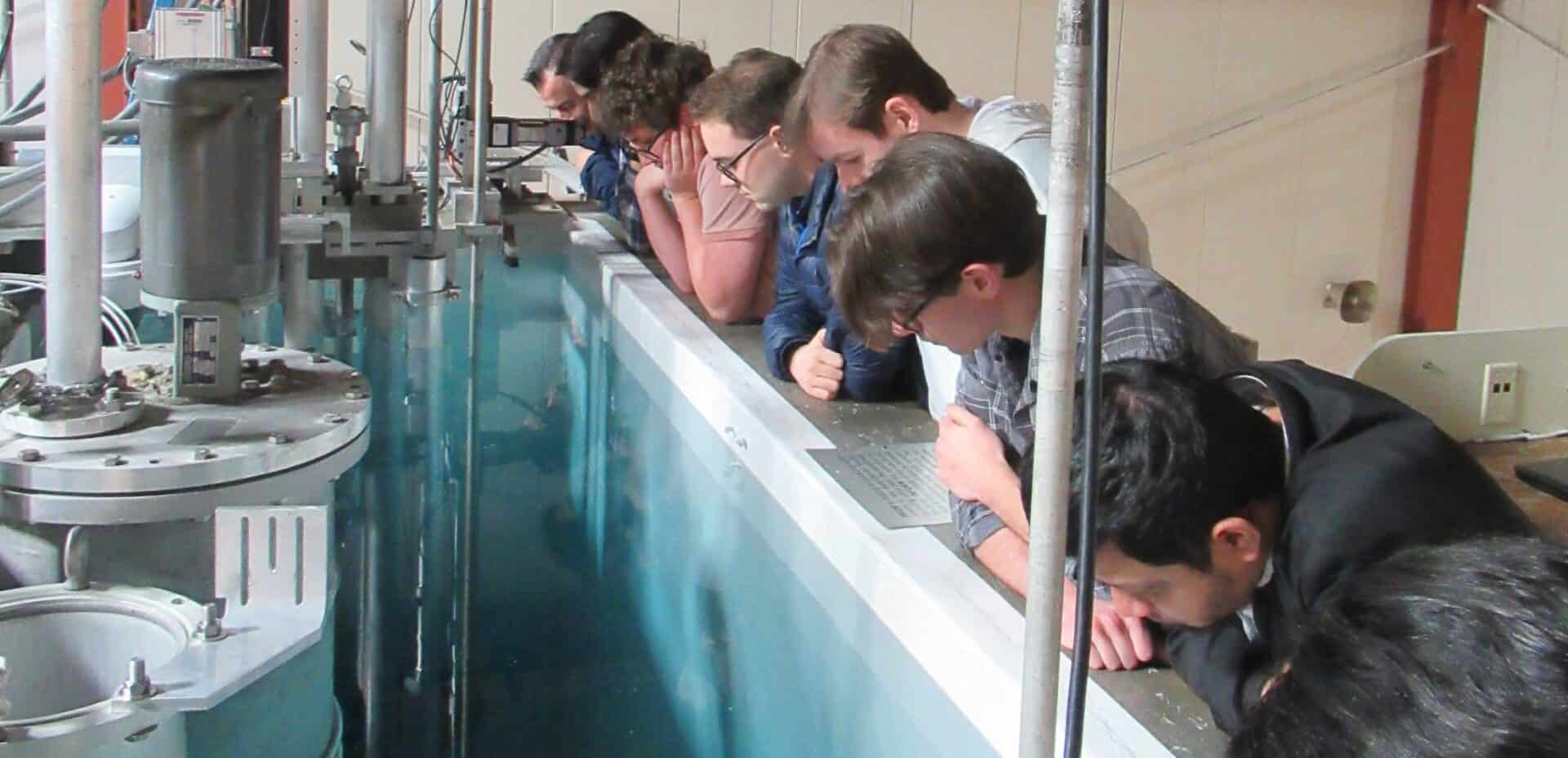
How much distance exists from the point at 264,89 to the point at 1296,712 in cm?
75

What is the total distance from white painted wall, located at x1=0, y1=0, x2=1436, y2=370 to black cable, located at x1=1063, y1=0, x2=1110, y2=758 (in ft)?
10.2

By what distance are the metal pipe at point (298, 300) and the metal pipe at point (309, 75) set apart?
0.13 meters

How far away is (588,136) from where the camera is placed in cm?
278

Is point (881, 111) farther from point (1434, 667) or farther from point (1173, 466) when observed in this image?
point (1434, 667)

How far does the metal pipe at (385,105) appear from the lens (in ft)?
5.50

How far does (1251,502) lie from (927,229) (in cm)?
34

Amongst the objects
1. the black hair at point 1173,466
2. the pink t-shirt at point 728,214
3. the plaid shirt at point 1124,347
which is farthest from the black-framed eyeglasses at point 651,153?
the black hair at point 1173,466

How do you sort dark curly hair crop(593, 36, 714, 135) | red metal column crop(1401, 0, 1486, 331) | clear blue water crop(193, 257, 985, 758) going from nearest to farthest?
1. clear blue water crop(193, 257, 985, 758)
2. dark curly hair crop(593, 36, 714, 135)
3. red metal column crop(1401, 0, 1486, 331)

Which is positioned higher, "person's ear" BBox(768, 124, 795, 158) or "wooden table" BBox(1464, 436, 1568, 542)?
"person's ear" BBox(768, 124, 795, 158)

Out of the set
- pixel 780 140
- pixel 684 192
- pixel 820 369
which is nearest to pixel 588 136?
pixel 684 192

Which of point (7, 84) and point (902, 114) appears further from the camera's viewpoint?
point (7, 84)

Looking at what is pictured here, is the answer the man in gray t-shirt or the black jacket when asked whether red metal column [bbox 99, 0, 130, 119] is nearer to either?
the man in gray t-shirt

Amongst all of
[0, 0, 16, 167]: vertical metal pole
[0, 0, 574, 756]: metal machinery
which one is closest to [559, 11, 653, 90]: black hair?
[0, 0, 16, 167]: vertical metal pole

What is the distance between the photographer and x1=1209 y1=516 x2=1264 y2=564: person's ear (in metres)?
0.87
